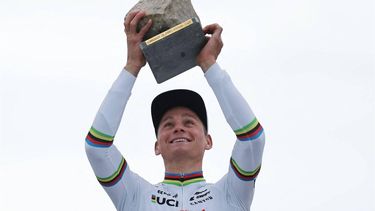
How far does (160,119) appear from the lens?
697cm

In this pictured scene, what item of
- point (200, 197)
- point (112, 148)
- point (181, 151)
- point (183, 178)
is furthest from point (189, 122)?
point (112, 148)

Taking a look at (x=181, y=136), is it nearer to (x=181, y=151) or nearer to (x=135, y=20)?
(x=181, y=151)

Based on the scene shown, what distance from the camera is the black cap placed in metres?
6.90

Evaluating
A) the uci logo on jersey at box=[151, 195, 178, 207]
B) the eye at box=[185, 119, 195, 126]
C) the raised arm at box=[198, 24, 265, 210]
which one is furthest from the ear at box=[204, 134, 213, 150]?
the uci logo on jersey at box=[151, 195, 178, 207]

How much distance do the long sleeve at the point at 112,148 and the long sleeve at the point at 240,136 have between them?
2.54 ft

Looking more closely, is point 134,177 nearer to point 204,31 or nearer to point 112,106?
point 112,106

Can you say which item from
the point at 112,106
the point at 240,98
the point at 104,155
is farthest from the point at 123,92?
the point at 240,98

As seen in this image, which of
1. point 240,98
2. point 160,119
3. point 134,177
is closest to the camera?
point 240,98

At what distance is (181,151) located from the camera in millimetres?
6543

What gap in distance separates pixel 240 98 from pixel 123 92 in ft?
3.39

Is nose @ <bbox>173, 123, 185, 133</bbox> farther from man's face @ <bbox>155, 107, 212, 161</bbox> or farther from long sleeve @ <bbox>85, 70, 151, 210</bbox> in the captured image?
long sleeve @ <bbox>85, 70, 151, 210</bbox>

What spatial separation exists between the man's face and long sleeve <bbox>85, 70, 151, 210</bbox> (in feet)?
1.51

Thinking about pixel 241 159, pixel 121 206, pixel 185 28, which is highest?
pixel 185 28

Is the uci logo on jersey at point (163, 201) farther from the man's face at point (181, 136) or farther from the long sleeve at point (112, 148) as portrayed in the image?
the man's face at point (181, 136)
